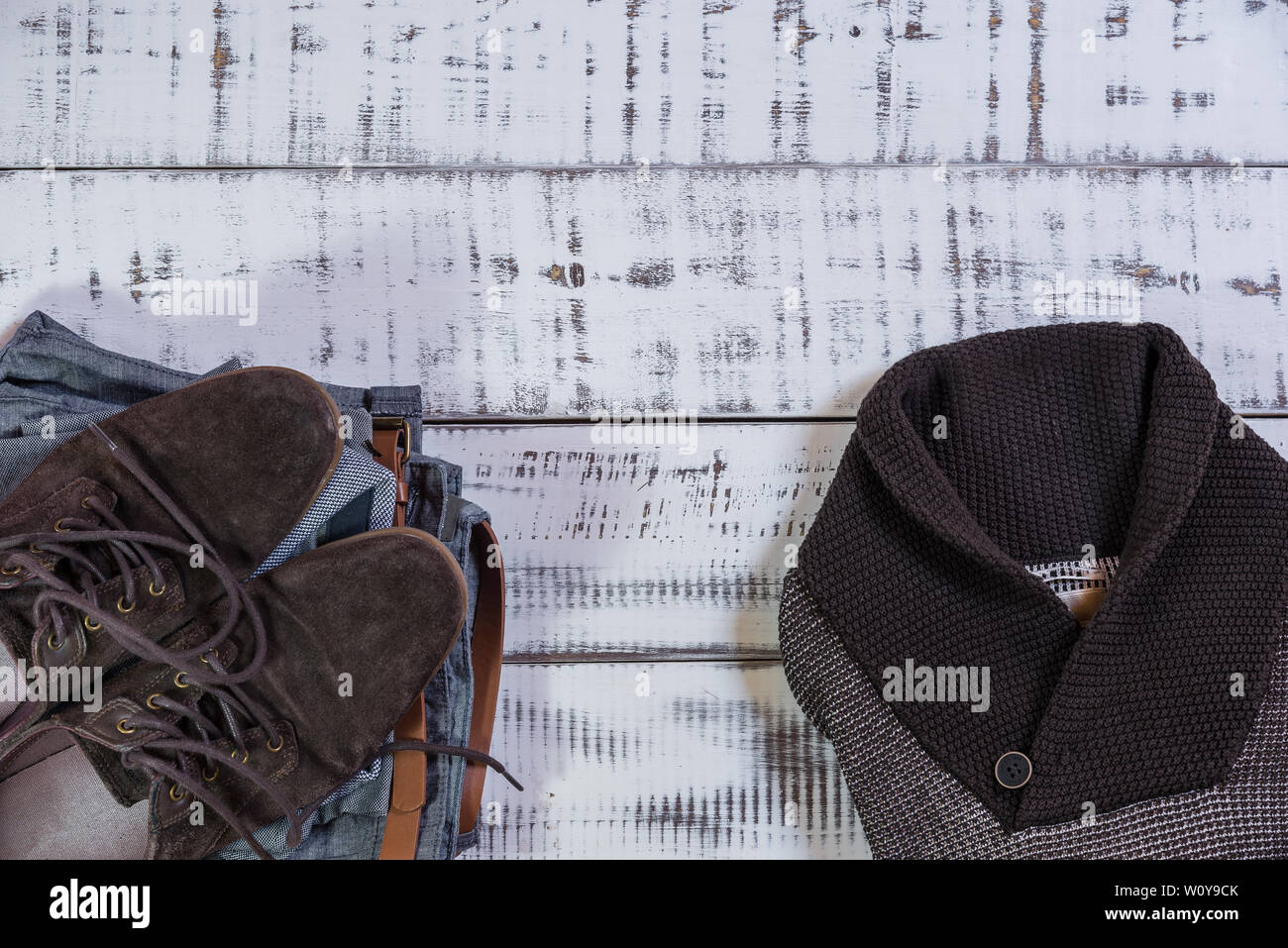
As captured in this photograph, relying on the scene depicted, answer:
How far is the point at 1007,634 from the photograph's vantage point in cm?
62

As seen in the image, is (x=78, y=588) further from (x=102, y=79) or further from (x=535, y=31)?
(x=535, y=31)

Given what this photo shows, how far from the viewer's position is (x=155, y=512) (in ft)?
Result: 2.01

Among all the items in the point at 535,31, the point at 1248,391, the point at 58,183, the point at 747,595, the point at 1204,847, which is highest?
the point at 535,31

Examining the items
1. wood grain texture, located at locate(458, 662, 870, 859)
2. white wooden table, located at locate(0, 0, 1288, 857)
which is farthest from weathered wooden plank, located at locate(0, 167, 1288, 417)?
wood grain texture, located at locate(458, 662, 870, 859)

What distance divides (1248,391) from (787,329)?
14.6 inches

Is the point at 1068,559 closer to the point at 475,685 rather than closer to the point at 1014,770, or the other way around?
the point at 1014,770

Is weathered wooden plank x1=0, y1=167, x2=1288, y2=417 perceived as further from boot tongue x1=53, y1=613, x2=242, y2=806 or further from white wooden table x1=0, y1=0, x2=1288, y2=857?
boot tongue x1=53, y1=613, x2=242, y2=806

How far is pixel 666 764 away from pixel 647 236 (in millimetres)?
418

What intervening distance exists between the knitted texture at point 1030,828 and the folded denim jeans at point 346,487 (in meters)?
0.27

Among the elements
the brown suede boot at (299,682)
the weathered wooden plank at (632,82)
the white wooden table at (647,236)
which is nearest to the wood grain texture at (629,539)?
the white wooden table at (647,236)

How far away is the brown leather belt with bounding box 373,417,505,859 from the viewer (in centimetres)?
Answer: 64

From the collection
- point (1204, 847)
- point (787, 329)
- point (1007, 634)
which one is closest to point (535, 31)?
point (787, 329)

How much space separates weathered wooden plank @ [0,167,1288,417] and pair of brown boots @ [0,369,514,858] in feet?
0.43

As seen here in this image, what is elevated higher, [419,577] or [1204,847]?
[419,577]
